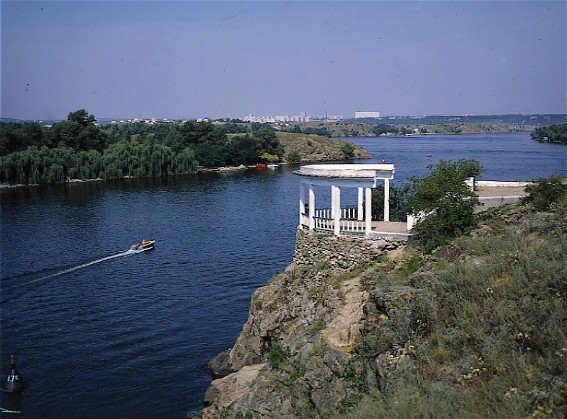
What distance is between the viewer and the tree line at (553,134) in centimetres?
13350

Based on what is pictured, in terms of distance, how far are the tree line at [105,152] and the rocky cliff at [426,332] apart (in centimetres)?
7033

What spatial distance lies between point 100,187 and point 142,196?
38.2 feet

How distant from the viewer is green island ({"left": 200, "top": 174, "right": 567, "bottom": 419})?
8.87m

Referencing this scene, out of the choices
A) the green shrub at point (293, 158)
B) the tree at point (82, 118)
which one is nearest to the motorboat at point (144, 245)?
the tree at point (82, 118)

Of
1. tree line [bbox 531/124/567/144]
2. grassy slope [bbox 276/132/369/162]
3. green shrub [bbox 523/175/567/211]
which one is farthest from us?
tree line [bbox 531/124/567/144]

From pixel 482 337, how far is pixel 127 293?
84.4 feet

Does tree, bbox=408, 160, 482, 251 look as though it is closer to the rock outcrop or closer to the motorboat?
the rock outcrop

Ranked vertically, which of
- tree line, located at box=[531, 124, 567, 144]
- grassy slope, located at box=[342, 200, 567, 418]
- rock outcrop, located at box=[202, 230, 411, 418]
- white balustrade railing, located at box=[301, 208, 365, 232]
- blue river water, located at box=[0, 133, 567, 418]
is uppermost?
tree line, located at box=[531, 124, 567, 144]

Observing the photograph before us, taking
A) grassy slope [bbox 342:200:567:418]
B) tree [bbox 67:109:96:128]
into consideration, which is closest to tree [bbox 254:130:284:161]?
tree [bbox 67:109:96:128]

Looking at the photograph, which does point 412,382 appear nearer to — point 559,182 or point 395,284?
point 395,284

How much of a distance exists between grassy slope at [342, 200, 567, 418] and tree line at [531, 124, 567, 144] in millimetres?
130788

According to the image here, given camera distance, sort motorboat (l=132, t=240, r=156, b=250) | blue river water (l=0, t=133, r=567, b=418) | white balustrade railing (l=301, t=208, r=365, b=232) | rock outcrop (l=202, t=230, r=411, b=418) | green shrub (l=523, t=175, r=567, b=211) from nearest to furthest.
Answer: rock outcrop (l=202, t=230, r=411, b=418) < green shrub (l=523, t=175, r=567, b=211) < white balustrade railing (l=301, t=208, r=365, b=232) < blue river water (l=0, t=133, r=567, b=418) < motorboat (l=132, t=240, r=156, b=250)

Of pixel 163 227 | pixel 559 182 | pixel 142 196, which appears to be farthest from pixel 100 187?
pixel 559 182

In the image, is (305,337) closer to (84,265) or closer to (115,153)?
(84,265)
